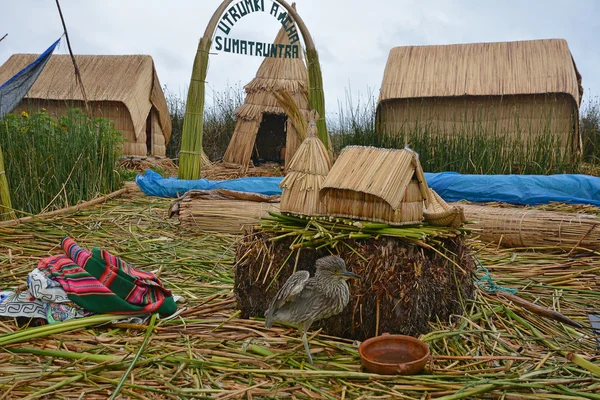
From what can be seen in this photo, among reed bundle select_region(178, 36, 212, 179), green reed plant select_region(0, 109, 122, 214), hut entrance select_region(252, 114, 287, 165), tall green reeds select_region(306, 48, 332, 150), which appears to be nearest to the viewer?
green reed plant select_region(0, 109, 122, 214)

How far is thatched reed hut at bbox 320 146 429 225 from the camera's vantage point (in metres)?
2.73

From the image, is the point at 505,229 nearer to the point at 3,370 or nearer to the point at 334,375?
the point at 334,375

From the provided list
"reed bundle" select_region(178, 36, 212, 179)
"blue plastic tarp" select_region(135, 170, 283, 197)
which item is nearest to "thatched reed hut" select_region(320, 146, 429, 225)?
"blue plastic tarp" select_region(135, 170, 283, 197)

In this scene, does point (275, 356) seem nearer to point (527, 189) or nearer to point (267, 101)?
point (527, 189)

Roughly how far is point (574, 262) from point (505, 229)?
0.63 meters

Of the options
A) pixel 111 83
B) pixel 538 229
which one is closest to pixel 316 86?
pixel 538 229

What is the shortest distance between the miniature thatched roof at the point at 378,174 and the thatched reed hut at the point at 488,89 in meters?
6.28

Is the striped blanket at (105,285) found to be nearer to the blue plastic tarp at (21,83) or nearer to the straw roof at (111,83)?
the blue plastic tarp at (21,83)

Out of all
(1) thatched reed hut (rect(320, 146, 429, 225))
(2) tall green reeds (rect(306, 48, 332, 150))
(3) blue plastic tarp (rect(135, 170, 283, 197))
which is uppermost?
(2) tall green reeds (rect(306, 48, 332, 150))

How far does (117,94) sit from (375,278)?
876cm

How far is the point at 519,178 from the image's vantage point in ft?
19.1

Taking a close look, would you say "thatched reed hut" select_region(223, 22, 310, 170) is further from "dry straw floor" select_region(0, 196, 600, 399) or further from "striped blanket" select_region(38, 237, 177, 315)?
"striped blanket" select_region(38, 237, 177, 315)

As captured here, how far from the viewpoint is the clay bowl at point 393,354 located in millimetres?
2322

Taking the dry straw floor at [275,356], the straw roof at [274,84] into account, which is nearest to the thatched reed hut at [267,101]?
the straw roof at [274,84]
